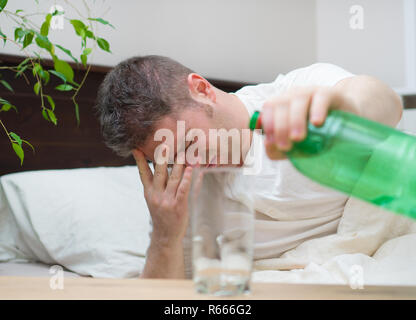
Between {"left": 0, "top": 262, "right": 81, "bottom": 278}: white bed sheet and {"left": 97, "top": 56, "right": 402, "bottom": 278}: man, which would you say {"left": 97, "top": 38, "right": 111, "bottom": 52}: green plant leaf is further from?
{"left": 0, "top": 262, "right": 81, "bottom": 278}: white bed sheet

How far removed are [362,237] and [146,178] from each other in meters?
0.48

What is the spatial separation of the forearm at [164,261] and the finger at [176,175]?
13 centimetres

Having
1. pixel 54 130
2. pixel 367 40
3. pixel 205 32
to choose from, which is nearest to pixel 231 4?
pixel 205 32

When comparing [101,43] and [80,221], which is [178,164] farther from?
[80,221]

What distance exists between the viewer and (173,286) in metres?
0.49

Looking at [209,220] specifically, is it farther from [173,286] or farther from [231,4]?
[231,4]

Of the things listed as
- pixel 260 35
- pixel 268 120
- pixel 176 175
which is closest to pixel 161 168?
pixel 176 175

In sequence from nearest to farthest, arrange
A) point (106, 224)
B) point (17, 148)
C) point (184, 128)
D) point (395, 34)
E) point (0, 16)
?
point (17, 148) < point (184, 128) < point (106, 224) < point (0, 16) < point (395, 34)

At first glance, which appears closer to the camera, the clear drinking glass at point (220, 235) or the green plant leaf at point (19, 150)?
the clear drinking glass at point (220, 235)

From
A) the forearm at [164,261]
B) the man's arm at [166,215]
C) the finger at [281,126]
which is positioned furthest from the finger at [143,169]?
the finger at [281,126]

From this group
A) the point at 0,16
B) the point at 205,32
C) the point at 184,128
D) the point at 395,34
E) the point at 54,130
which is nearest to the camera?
the point at 184,128

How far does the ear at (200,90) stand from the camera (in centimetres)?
109

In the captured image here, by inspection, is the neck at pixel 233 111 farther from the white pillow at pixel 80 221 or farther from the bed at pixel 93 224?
the white pillow at pixel 80 221

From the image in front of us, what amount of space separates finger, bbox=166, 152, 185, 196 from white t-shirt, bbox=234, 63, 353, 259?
0.16 meters
